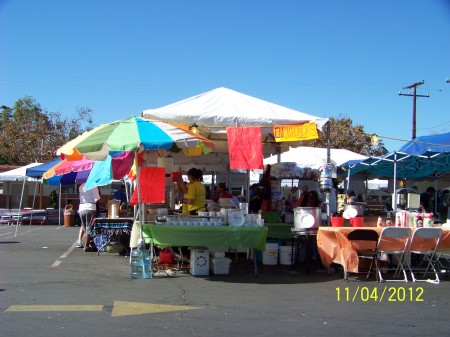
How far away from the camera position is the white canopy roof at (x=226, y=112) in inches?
415

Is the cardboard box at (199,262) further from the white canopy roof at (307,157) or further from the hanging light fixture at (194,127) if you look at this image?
the white canopy roof at (307,157)

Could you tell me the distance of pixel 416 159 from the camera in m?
14.8

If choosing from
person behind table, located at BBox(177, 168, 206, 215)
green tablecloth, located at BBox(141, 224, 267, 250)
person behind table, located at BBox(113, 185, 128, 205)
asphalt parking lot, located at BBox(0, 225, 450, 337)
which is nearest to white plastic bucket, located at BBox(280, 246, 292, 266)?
asphalt parking lot, located at BBox(0, 225, 450, 337)

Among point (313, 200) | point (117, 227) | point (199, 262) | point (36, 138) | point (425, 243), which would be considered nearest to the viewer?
point (425, 243)

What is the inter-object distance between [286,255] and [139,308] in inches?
197

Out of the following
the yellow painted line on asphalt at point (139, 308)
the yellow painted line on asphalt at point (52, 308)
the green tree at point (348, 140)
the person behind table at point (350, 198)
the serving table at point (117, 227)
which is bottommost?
the yellow painted line on asphalt at point (52, 308)

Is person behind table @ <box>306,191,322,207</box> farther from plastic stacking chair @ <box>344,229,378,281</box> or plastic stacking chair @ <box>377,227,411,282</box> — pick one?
plastic stacking chair @ <box>377,227,411,282</box>

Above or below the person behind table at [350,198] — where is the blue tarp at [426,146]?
above

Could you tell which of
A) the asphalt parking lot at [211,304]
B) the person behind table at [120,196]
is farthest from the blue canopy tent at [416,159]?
the person behind table at [120,196]

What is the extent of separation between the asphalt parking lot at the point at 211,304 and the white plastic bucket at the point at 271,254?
1.87 ft

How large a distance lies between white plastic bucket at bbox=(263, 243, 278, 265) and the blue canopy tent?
11.5 feet

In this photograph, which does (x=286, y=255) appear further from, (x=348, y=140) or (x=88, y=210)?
(x=348, y=140)

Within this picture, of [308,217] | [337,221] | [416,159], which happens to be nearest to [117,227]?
[308,217]
